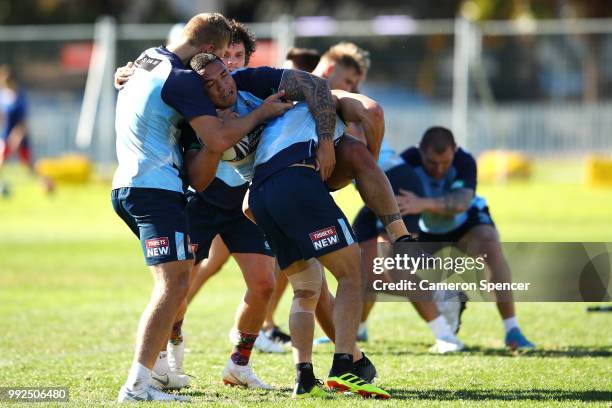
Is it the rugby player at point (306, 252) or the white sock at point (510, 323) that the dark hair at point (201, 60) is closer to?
the rugby player at point (306, 252)

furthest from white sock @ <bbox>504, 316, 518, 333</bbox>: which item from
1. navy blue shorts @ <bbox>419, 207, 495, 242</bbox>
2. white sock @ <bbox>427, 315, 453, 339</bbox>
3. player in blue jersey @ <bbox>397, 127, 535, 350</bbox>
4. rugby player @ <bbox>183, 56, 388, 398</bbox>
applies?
rugby player @ <bbox>183, 56, 388, 398</bbox>

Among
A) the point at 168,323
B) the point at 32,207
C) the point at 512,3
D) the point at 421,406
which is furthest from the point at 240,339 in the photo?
the point at 512,3

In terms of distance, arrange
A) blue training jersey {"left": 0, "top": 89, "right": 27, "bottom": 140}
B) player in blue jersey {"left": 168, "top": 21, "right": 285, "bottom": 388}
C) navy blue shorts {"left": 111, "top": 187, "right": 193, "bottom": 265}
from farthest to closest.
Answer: blue training jersey {"left": 0, "top": 89, "right": 27, "bottom": 140}, player in blue jersey {"left": 168, "top": 21, "right": 285, "bottom": 388}, navy blue shorts {"left": 111, "top": 187, "right": 193, "bottom": 265}

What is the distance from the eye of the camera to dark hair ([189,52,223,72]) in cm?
620

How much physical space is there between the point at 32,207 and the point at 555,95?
40.2 ft

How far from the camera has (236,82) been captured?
6434 millimetres

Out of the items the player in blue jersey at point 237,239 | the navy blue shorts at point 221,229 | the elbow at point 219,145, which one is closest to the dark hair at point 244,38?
the player in blue jersey at point 237,239

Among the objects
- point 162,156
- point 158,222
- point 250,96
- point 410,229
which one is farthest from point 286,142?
→ point 410,229

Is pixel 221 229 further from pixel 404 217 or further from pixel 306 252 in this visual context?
pixel 404 217

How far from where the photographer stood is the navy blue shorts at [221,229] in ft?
24.1

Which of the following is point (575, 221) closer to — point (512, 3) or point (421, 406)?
point (421, 406)

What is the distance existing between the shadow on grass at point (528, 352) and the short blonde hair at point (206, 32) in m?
3.11

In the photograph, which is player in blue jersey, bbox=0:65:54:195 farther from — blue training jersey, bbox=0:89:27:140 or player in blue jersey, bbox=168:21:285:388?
player in blue jersey, bbox=168:21:285:388

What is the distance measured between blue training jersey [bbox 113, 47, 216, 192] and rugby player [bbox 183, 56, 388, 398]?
0.20 metres
